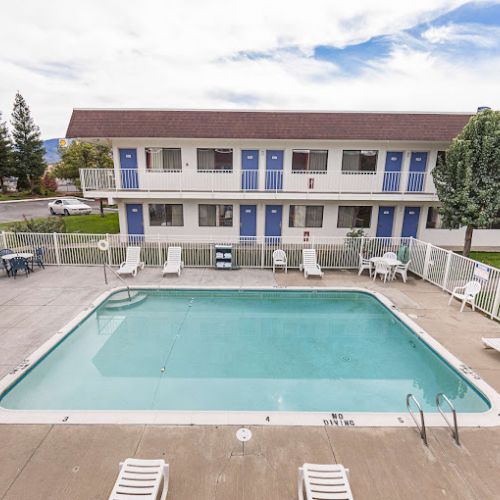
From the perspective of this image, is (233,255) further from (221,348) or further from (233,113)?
(233,113)

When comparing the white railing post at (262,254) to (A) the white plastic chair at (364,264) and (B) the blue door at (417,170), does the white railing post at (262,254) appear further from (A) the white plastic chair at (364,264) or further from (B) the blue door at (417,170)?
(B) the blue door at (417,170)

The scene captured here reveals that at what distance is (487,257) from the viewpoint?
16.4m

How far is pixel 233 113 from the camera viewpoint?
16.0 metres

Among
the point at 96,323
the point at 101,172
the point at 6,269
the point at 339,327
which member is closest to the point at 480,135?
the point at 339,327

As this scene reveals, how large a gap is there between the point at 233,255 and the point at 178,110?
25.8ft

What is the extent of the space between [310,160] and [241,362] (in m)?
12.5

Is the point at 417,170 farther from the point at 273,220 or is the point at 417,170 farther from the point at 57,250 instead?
the point at 57,250

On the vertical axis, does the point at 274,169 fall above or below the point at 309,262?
above

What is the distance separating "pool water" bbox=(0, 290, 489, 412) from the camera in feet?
21.5

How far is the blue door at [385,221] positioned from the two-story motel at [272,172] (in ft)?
0.18

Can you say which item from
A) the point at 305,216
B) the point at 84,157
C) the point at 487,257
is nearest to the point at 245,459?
the point at 305,216

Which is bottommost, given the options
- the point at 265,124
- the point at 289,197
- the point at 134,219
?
the point at 134,219

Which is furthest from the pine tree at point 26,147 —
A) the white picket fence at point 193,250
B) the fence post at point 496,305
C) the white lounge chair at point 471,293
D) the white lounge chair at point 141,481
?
the fence post at point 496,305

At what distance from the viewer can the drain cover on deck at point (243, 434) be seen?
5047 millimetres
